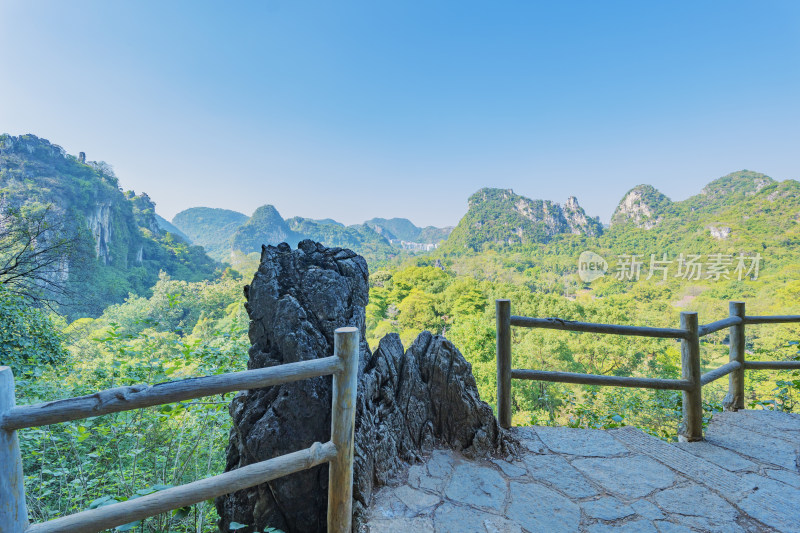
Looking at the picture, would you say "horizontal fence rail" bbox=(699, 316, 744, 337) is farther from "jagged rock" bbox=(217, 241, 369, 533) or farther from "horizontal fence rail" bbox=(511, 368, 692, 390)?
"jagged rock" bbox=(217, 241, 369, 533)

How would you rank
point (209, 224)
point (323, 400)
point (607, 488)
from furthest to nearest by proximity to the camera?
point (209, 224) < point (607, 488) < point (323, 400)

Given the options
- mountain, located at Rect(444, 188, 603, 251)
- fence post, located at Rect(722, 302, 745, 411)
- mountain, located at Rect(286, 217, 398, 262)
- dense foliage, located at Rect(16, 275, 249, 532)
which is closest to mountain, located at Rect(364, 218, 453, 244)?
mountain, located at Rect(286, 217, 398, 262)

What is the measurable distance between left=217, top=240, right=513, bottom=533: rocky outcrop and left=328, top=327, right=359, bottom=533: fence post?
17 centimetres

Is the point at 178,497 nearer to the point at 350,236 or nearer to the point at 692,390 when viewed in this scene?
the point at 692,390

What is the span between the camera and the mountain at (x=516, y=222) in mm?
85500

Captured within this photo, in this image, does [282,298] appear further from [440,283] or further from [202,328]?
[440,283]

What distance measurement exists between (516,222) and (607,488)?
92886mm

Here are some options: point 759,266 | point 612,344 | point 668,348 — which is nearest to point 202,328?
point 612,344

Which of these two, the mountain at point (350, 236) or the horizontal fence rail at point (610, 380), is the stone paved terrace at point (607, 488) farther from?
the mountain at point (350, 236)

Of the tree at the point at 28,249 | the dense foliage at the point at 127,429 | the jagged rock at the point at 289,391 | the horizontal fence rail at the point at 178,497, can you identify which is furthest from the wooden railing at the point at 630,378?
the tree at the point at 28,249

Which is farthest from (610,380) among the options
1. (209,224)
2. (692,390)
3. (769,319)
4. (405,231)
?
(405,231)

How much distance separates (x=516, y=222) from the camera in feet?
293

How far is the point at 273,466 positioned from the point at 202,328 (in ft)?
113

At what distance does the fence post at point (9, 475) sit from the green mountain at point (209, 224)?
108 meters
